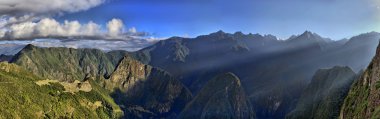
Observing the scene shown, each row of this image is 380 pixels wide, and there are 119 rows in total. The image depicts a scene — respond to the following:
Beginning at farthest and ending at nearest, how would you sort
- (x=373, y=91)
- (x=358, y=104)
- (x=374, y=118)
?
(x=358, y=104) < (x=373, y=91) < (x=374, y=118)

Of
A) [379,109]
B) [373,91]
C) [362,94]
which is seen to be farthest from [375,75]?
[379,109]

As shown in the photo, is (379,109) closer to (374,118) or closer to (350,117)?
(374,118)

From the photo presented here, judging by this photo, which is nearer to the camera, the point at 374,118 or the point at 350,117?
the point at 374,118

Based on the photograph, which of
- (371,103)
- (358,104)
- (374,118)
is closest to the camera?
(374,118)

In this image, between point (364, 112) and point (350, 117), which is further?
point (350, 117)

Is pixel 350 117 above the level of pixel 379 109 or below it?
below

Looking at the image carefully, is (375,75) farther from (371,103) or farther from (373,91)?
(371,103)

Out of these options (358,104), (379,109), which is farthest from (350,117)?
(379,109)

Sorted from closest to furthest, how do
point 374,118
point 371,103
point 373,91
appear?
point 374,118 < point 371,103 < point 373,91

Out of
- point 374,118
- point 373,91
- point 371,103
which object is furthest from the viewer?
point 373,91
